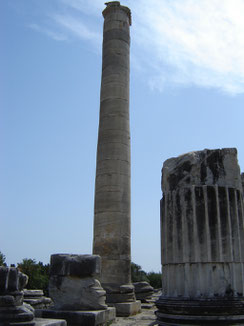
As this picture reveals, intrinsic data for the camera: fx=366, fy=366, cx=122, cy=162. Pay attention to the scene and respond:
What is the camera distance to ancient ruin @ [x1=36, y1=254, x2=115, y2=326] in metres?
7.47

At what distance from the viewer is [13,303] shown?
17.8 feet

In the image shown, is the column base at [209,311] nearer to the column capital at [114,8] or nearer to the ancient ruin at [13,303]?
the ancient ruin at [13,303]

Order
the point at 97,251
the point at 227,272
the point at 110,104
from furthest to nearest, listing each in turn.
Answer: the point at 110,104
the point at 97,251
the point at 227,272

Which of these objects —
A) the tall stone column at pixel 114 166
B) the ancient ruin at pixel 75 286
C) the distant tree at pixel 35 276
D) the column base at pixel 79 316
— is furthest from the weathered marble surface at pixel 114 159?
the distant tree at pixel 35 276

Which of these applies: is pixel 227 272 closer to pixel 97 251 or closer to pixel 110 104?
pixel 97 251

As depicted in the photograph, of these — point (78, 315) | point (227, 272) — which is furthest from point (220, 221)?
point (78, 315)

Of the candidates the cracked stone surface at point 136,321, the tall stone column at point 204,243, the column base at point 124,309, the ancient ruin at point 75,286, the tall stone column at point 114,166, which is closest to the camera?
the tall stone column at point 204,243

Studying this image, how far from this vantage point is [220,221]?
5699 mm

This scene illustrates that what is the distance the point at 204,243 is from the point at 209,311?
0.97 meters

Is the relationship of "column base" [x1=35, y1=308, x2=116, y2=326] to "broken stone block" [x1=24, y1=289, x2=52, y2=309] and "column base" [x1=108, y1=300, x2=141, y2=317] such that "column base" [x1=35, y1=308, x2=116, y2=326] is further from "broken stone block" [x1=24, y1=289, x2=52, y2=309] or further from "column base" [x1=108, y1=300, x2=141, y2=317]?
"column base" [x1=108, y1=300, x2=141, y2=317]

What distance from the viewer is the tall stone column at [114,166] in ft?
44.3

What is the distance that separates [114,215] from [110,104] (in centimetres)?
480

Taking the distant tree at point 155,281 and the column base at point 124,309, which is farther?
the distant tree at point 155,281

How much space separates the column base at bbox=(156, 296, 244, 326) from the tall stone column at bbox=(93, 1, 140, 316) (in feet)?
25.8
